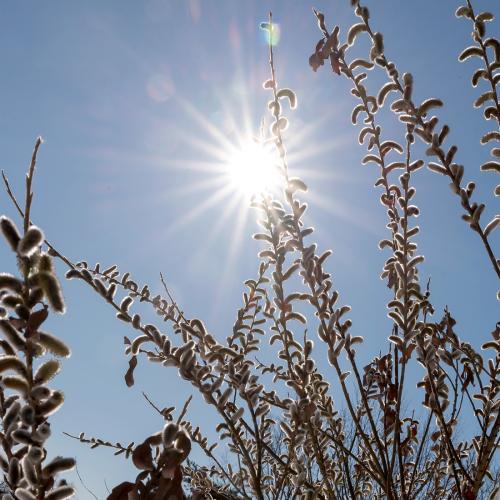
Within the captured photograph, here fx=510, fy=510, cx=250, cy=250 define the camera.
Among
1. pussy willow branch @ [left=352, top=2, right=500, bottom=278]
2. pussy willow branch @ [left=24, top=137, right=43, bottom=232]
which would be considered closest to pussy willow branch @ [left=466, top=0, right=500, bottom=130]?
pussy willow branch @ [left=352, top=2, right=500, bottom=278]

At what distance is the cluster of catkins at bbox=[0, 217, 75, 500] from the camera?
0.86 m

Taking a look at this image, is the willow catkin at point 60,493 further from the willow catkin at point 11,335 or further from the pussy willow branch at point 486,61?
the pussy willow branch at point 486,61

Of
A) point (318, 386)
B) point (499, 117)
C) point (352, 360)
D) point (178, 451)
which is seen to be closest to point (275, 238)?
point (352, 360)

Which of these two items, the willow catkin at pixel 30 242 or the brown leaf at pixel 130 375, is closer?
the willow catkin at pixel 30 242

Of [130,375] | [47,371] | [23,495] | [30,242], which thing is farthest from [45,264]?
[130,375]

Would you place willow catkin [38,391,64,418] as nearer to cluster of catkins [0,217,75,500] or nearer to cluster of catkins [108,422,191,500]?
cluster of catkins [0,217,75,500]

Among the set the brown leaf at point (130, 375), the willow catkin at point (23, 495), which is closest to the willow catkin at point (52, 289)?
the willow catkin at point (23, 495)

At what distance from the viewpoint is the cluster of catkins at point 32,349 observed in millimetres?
859

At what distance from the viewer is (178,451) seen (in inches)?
37.4

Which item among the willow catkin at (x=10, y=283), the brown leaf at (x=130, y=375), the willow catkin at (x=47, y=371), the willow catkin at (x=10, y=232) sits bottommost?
the willow catkin at (x=47, y=371)

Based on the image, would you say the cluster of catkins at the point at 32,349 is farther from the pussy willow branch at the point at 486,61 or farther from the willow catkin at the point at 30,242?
the pussy willow branch at the point at 486,61

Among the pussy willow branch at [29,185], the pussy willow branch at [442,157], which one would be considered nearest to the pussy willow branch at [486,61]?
the pussy willow branch at [442,157]

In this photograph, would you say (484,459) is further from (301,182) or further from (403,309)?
(301,182)

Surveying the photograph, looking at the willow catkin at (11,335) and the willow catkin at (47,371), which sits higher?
the willow catkin at (11,335)
